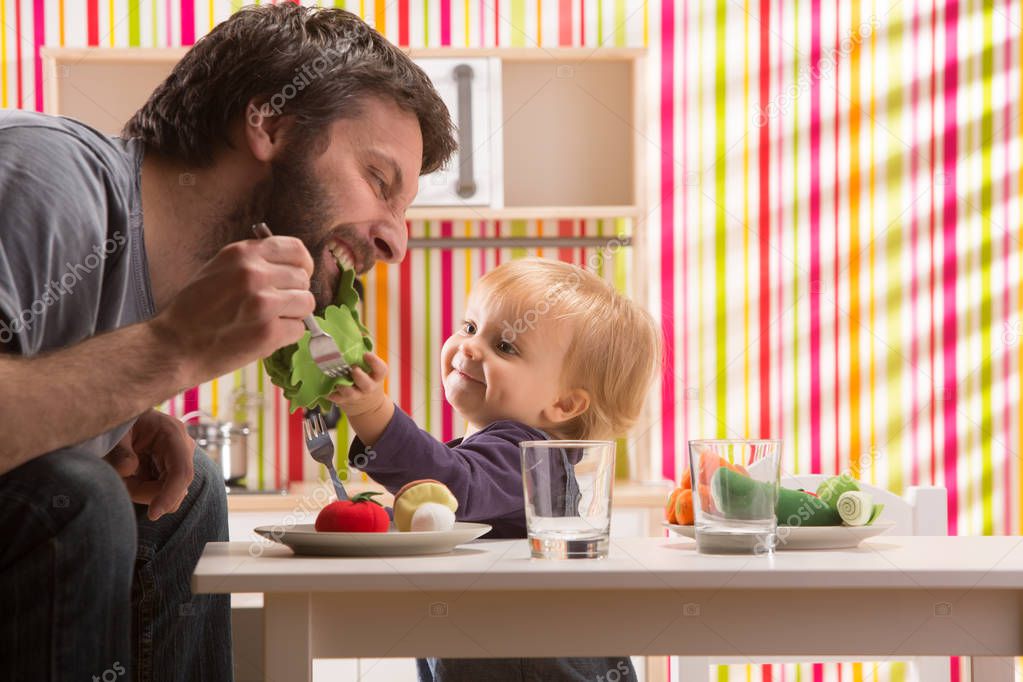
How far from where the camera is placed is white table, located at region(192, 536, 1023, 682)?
2.81ft

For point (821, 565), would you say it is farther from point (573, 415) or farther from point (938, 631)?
point (573, 415)

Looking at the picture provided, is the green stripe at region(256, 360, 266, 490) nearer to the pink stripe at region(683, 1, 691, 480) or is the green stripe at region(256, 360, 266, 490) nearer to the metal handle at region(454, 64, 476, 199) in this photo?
the metal handle at region(454, 64, 476, 199)

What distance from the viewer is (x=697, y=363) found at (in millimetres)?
3242

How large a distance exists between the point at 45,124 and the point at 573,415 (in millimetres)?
875

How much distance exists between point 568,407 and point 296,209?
0.52 m

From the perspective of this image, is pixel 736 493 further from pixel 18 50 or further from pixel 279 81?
pixel 18 50

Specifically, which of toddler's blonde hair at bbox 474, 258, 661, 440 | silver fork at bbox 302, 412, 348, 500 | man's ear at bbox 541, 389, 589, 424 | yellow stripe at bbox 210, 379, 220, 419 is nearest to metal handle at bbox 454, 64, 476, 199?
yellow stripe at bbox 210, 379, 220, 419

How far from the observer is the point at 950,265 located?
10.7ft

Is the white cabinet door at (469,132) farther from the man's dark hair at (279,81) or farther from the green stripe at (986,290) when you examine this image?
the green stripe at (986,290)

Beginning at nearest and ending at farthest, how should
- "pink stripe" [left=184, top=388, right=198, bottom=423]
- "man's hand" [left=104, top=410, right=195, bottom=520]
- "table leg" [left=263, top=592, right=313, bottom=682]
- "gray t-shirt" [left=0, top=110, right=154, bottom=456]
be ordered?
1. "table leg" [left=263, top=592, right=313, bottom=682]
2. "gray t-shirt" [left=0, top=110, right=154, bottom=456]
3. "man's hand" [left=104, top=410, right=195, bottom=520]
4. "pink stripe" [left=184, top=388, right=198, bottom=423]

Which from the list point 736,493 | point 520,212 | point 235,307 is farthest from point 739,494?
point 520,212

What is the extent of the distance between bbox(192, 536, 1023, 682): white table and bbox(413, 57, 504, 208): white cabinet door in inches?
84.0

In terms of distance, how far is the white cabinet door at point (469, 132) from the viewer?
296 cm

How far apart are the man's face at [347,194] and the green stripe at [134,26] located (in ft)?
6.39
